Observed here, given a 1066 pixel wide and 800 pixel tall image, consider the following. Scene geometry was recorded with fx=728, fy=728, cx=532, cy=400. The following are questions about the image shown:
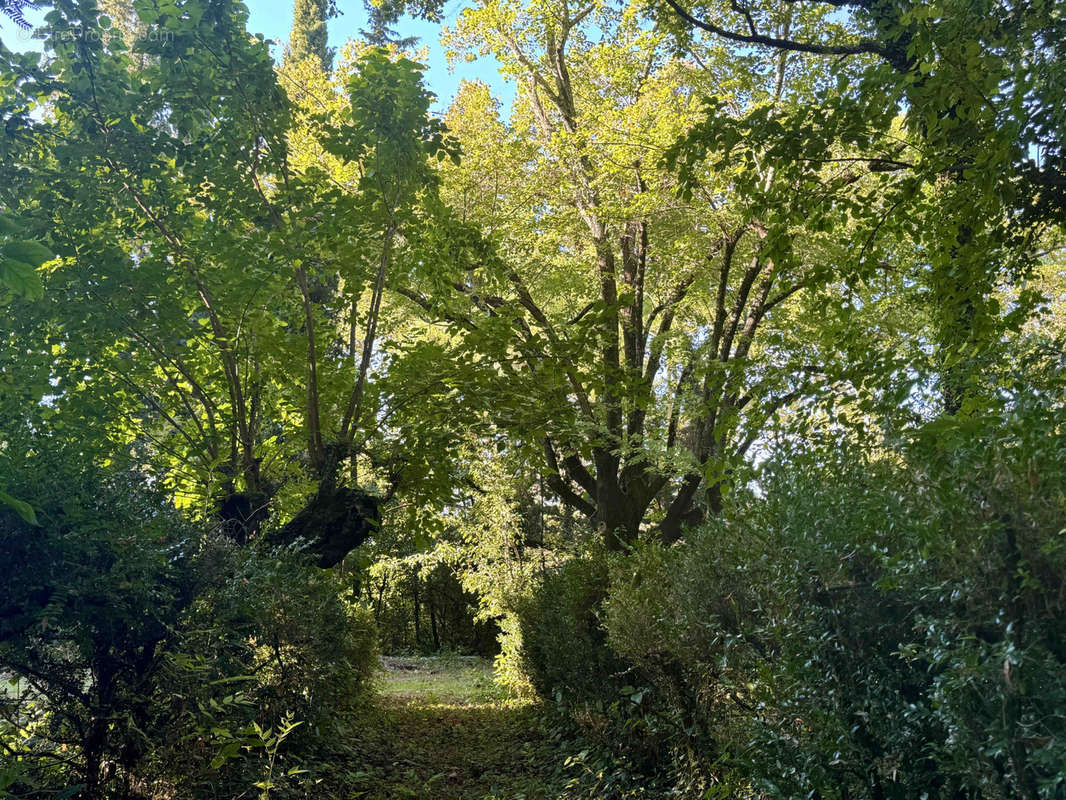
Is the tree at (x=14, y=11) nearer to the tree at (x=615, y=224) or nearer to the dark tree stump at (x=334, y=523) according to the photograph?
the dark tree stump at (x=334, y=523)

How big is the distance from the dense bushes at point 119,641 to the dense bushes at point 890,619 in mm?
2719

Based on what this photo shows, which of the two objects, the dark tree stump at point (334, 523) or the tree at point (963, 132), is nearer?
the tree at point (963, 132)

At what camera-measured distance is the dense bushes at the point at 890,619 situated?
1978mm

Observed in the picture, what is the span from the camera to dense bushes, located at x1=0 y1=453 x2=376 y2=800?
340 centimetres

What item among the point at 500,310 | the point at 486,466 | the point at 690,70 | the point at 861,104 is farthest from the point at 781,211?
the point at 486,466

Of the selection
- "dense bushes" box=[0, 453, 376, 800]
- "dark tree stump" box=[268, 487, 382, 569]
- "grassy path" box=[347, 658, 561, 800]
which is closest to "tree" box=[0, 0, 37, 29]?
"dense bushes" box=[0, 453, 376, 800]

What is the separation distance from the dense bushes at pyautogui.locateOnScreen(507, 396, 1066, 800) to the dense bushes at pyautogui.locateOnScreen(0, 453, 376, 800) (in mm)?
2719

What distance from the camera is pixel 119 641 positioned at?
376 centimetres

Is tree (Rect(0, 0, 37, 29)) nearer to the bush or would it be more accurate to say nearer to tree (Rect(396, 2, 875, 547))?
the bush

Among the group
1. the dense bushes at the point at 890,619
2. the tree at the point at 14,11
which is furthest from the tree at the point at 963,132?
the tree at the point at 14,11

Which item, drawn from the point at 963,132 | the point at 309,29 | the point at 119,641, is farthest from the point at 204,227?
the point at 309,29

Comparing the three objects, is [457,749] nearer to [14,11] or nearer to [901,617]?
[901,617]

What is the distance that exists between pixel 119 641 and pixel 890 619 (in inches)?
144

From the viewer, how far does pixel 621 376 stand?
632 cm
